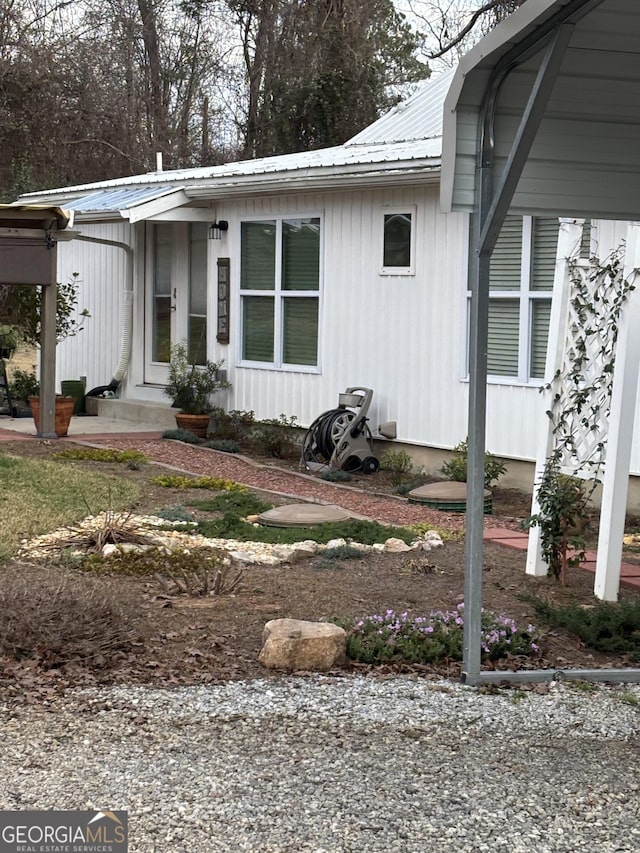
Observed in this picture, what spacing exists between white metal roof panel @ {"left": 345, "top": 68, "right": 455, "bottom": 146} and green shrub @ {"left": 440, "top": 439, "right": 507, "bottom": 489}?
4.68 metres

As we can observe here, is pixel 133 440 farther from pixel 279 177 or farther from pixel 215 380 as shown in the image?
pixel 279 177

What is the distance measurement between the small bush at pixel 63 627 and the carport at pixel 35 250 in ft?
26.6

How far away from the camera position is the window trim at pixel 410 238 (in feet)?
38.2

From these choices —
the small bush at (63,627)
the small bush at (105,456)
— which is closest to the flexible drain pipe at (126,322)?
the small bush at (105,456)

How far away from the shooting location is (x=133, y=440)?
13500 millimetres

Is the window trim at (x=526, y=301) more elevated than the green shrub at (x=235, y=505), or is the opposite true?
the window trim at (x=526, y=301)

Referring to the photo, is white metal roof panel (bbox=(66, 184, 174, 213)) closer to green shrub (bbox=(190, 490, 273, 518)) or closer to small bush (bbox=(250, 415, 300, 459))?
small bush (bbox=(250, 415, 300, 459))

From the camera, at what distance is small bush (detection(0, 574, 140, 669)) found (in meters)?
5.03

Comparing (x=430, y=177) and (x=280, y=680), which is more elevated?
(x=430, y=177)

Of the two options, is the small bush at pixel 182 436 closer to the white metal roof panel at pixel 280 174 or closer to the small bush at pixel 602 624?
the white metal roof panel at pixel 280 174

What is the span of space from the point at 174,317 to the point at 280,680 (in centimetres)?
1103

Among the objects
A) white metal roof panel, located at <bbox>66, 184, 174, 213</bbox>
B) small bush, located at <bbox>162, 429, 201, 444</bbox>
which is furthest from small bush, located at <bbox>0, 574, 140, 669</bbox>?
white metal roof panel, located at <bbox>66, 184, 174, 213</bbox>

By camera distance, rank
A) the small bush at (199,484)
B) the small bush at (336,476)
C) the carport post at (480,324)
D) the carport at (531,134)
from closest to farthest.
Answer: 1. the carport at (531,134)
2. the carport post at (480,324)
3. the small bush at (199,484)
4. the small bush at (336,476)

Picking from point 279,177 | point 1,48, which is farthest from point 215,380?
point 1,48
